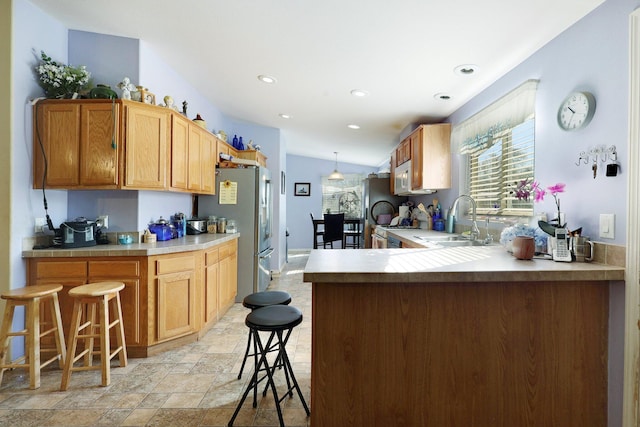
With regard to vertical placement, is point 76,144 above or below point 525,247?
above

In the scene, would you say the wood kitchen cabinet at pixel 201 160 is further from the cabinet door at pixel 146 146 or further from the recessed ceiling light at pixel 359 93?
the recessed ceiling light at pixel 359 93

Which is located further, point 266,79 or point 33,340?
point 266,79

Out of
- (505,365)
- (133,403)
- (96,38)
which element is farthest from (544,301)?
(96,38)

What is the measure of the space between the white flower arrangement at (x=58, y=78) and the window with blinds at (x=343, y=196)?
20.5 ft

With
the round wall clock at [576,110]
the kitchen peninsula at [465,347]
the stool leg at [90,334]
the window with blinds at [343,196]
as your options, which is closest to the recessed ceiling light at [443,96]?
the round wall clock at [576,110]

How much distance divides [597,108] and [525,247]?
825mm

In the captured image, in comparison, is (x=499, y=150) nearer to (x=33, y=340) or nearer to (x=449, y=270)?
(x=449, y=270)

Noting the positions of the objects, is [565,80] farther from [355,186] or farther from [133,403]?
[355,186]

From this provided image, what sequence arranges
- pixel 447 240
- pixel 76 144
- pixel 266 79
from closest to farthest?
1. pixel 76 144
2. pixel 447 240
3. pixel 266 79

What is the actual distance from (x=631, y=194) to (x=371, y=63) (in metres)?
1.98

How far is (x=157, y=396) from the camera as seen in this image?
2006 millimetres

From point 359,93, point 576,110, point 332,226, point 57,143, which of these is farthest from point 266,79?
point 332,226

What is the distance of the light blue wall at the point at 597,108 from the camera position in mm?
1557

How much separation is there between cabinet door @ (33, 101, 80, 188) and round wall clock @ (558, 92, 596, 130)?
3.41 m
